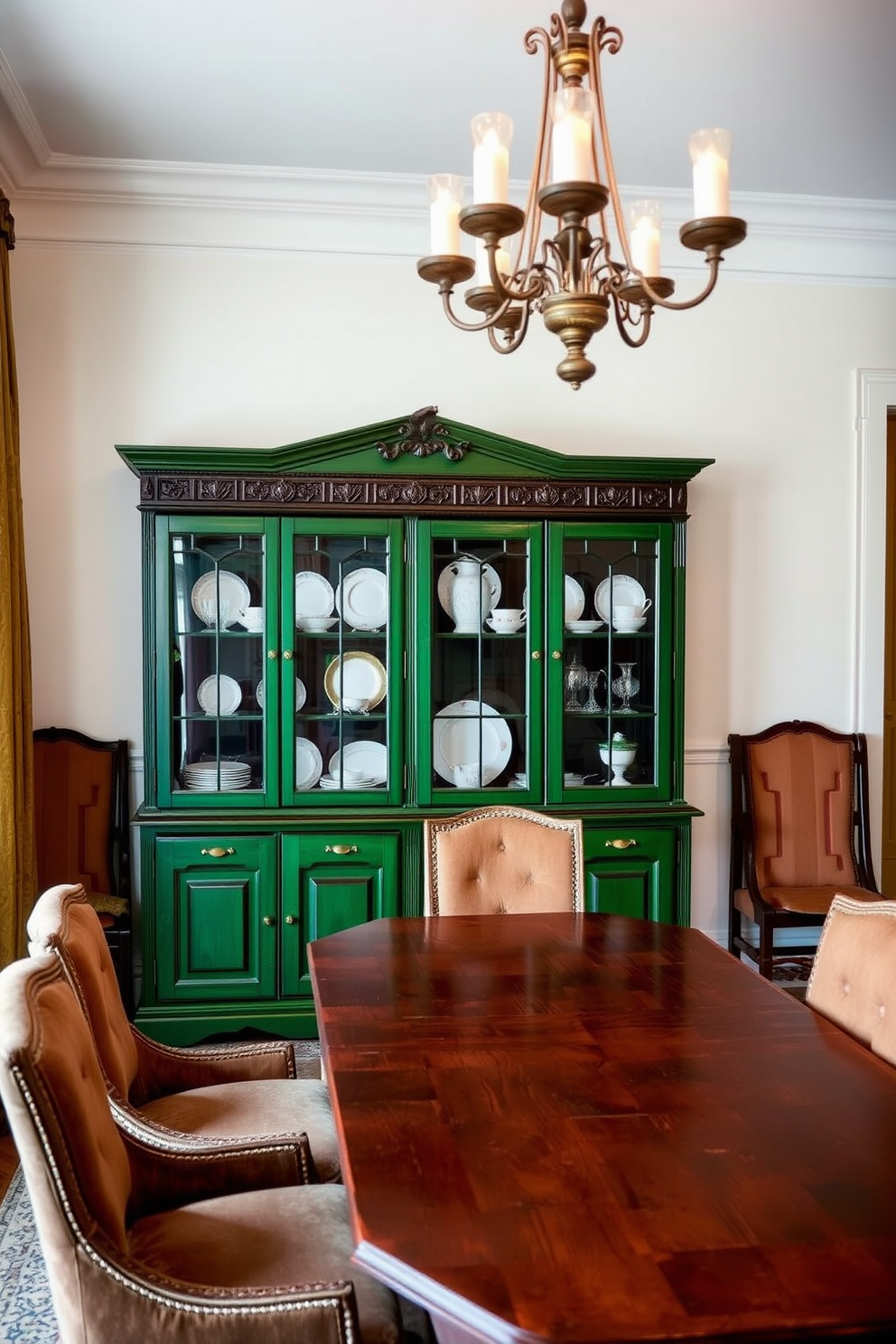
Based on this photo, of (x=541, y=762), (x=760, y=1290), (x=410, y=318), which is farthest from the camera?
(x=410, y=318)

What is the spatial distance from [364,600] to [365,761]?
53cm

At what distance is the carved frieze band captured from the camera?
332 cm

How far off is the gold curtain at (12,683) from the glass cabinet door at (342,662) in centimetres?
78

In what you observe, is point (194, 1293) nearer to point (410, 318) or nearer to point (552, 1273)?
point (552, 1273)

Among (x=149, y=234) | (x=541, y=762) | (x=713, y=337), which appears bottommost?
(x=541, y=762)

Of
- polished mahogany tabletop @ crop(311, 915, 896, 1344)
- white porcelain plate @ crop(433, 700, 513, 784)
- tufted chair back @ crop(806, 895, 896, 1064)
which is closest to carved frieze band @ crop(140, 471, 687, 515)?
white porcelain plate @ crop(433, 700, 513, 784)

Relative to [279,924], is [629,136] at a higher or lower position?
higher

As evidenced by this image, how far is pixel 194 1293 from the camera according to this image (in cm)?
126

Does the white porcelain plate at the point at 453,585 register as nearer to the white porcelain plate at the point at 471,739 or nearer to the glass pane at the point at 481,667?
the glass pane at the point at 481,667

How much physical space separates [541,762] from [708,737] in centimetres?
82

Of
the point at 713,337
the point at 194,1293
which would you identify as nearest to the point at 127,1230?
the point at 194,1293

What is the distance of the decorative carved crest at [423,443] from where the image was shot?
3371 millimetres

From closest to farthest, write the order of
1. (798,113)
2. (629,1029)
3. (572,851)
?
(629,1029)
(572,851)
(798,113)

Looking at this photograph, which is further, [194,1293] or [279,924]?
[279,924]
